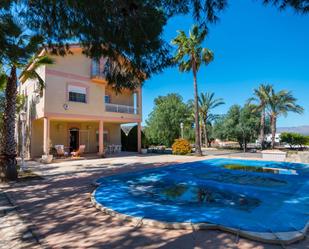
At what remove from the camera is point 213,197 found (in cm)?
906

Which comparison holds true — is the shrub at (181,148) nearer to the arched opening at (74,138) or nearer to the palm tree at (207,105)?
the arched opening at (74,138)

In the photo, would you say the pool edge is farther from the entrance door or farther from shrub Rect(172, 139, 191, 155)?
the entrance door

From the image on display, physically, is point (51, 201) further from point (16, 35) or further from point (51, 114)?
point (51, 114)

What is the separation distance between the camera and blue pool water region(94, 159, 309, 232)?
232 inches

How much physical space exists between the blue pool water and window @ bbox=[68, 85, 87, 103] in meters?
11.1

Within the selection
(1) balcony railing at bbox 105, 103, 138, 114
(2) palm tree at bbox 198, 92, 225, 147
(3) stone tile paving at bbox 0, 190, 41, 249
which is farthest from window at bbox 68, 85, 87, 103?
(2) palm tree at bbox 198, 92, 225, 147

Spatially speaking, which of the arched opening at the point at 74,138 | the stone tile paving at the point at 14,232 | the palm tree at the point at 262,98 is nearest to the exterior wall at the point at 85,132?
the arched opening at the point at 74,138

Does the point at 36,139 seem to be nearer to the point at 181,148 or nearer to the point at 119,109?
the point at 119,109

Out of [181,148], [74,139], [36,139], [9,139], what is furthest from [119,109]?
[9,139]

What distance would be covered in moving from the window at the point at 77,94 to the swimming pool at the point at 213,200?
36.4ft

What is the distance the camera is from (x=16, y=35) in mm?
6641

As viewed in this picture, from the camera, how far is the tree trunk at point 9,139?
1148cm

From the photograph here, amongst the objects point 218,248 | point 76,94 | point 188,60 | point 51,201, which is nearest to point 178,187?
point 51,201

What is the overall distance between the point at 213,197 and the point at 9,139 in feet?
35.1
